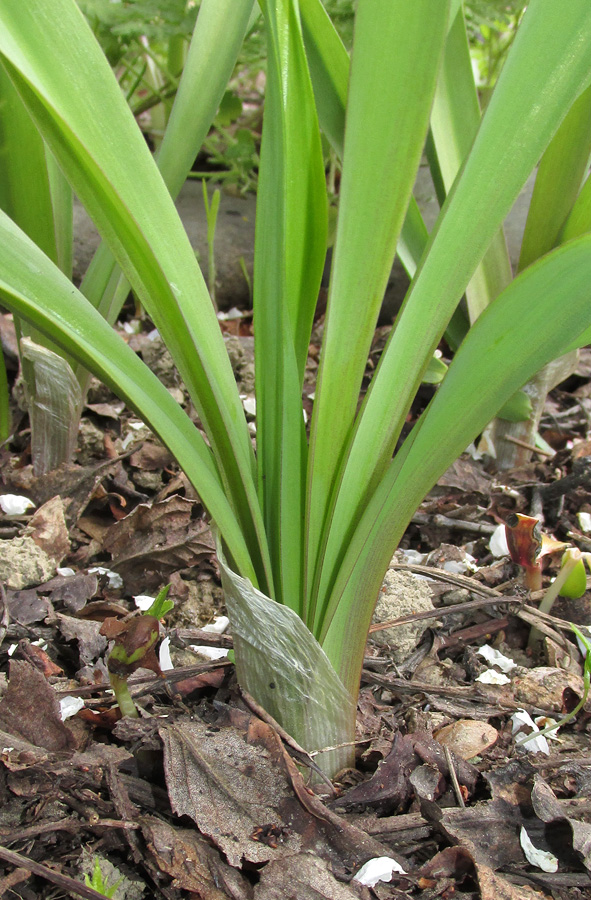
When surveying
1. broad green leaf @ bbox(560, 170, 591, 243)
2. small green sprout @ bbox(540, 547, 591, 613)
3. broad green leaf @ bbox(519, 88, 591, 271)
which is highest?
broad green leaf @ bbox(519, 88, 591, 271)

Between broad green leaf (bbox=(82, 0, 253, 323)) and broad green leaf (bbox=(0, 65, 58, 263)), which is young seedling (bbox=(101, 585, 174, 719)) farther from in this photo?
broad green leaf (bbox=(0, 65, 58, 263))

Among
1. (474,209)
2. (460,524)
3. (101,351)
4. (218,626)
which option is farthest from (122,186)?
(460,524)

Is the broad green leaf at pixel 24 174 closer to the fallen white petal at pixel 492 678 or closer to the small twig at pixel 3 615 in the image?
the small twig at pixel 3 615

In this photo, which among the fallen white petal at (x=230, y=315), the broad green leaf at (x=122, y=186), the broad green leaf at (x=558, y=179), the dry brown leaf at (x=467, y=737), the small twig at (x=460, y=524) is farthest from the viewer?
the fallen white petal at (x=230, y=315)

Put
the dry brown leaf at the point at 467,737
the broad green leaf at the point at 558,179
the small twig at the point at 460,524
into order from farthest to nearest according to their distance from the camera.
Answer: the small twig at the point at 460,524, the broad green leaf at the point at 558,179, the dry brown leaf at the point at 467,737

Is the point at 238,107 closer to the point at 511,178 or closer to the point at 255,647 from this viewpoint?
the point at 511,178

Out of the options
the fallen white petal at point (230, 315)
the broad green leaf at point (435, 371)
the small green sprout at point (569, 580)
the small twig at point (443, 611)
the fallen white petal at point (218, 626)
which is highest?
the fallen white petal at point (230, 315)

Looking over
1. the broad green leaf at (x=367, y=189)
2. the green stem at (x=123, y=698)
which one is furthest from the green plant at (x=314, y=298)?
the green stem at (x=123, y=698)

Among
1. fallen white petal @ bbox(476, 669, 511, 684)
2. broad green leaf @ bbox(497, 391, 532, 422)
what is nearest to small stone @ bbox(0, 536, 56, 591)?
fallen white petal @ bbox(476, 669, 511, 684)
